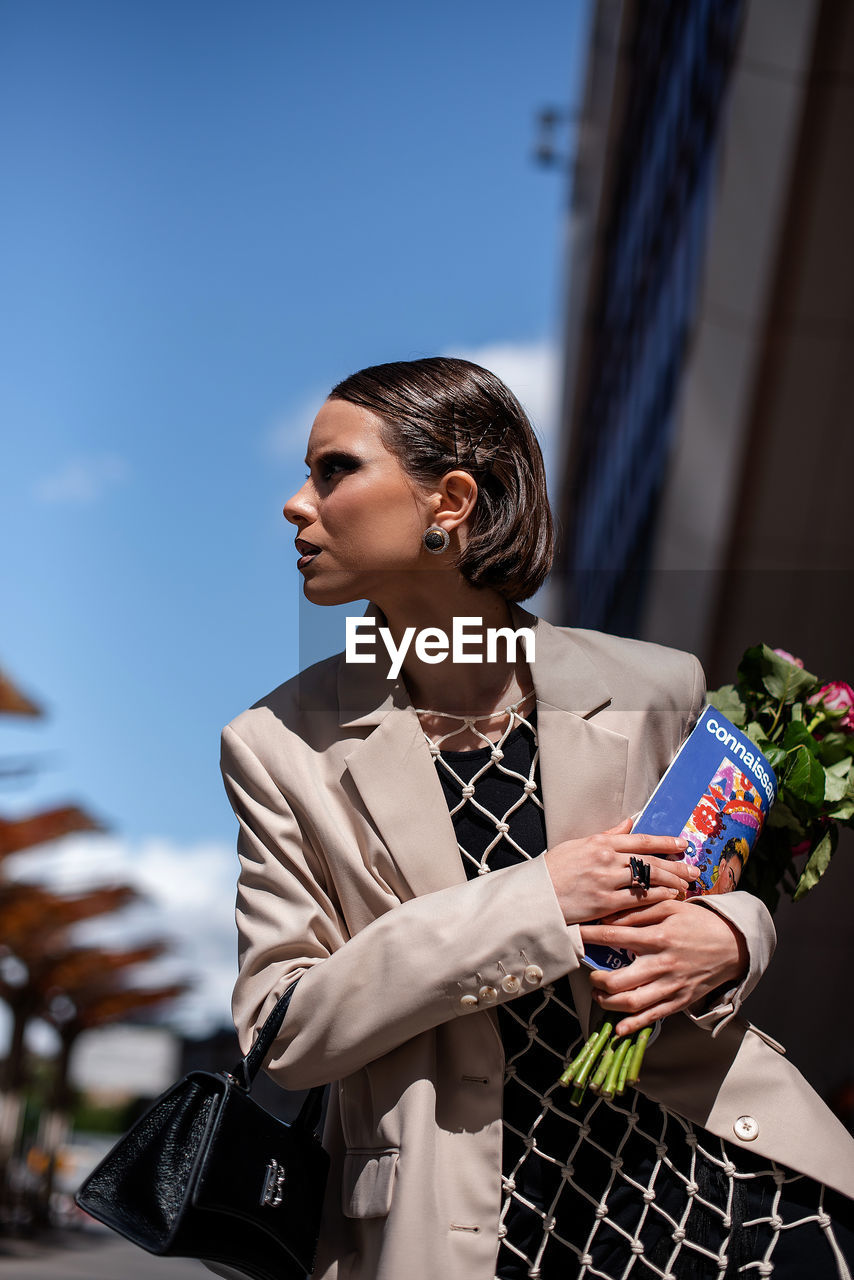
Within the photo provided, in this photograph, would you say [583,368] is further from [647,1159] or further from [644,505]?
[647,1159]

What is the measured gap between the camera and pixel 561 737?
6.96ft

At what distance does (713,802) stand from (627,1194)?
26.6 inches

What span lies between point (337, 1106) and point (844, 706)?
1303mm

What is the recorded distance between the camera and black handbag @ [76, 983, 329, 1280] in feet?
5.54

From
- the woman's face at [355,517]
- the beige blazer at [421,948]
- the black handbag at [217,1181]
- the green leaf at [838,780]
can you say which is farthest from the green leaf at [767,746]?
the black handbag at [217,1181]

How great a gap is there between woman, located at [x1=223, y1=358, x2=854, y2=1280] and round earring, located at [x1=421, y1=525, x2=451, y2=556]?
0.02 meters

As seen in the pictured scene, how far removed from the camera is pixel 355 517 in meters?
2.13

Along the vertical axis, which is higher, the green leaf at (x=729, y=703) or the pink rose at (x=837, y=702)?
the pink rose at (x=837, y=702)

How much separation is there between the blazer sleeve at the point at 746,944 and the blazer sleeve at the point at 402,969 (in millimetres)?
258

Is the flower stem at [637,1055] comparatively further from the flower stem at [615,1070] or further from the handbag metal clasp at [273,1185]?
the handbag metal clasp at [273,1185]

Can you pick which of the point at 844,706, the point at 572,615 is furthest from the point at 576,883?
the point at 572,615

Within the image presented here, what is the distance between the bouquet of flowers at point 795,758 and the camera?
2236 millimetres

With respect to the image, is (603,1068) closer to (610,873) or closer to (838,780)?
(610,873)

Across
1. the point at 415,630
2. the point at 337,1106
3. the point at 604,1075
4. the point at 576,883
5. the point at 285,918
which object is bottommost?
the point at 337,1106
